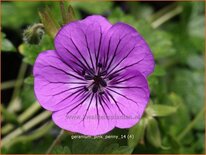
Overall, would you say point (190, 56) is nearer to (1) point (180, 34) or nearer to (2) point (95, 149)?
(1) point (180, 34)

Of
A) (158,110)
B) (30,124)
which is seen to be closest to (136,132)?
(158,110)

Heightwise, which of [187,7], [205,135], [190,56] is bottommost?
[205,135]

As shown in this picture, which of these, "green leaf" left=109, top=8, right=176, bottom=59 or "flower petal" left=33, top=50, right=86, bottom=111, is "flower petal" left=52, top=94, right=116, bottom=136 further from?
→ "green leaf" left=109, top=8, right=176, bottom=59

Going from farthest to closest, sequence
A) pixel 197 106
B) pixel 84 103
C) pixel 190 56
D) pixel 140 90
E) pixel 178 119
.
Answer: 1. pixel 190 56
2. pixel 197 106
3. pixel 178 119
4. pixel 84 103
5. pixel 140 90

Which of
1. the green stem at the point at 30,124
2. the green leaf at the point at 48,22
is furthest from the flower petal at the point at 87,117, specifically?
the green stem at the point at 30,124

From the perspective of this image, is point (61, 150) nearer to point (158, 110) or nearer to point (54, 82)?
point (54, 82)

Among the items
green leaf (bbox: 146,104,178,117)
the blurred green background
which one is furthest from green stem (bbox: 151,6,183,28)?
green leaf (bbox: 146,104,178,117)

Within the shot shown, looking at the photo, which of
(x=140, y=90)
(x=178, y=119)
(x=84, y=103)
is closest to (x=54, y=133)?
(x=178, y=119)

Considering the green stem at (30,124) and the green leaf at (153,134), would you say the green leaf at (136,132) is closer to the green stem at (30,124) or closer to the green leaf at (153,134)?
the green leaf at (153,134)
